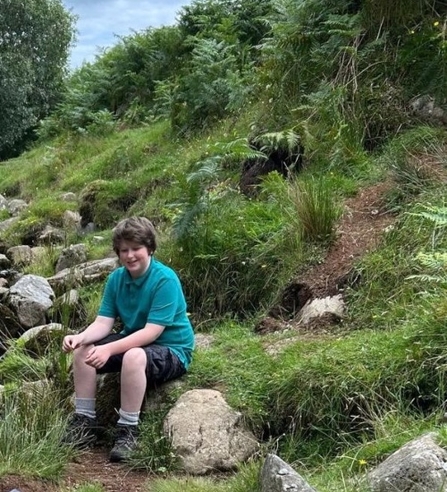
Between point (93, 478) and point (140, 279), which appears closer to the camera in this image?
point (93, 478)

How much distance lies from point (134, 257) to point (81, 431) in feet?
3.49

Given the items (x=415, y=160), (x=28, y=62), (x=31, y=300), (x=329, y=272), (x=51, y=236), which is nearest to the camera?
(x=329, y=272)

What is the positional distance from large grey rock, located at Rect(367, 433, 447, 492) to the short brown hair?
2.14 metres

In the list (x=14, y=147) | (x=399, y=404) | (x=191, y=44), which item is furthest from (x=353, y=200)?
(x=14, y=147)

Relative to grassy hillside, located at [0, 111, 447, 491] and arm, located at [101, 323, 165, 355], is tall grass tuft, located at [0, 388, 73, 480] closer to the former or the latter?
grassy hillside, located at [0, 111, 447, 491]

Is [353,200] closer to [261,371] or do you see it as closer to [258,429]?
[261,371]

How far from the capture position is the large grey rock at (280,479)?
2926 mm

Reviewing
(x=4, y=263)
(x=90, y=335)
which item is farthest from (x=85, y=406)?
(x=4, y=263)

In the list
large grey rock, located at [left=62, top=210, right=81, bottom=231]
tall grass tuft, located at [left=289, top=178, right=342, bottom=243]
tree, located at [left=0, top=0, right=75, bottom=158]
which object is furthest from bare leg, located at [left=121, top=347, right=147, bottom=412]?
tree, located at [left=0, top=0, right=75, bottom=158]

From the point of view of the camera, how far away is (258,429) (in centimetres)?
421

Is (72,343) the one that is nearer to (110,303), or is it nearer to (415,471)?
(110,303)

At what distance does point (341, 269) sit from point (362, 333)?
39.1 inches

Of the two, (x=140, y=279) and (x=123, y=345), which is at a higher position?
(x=140, y=279)

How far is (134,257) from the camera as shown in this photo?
4621 millimetres
